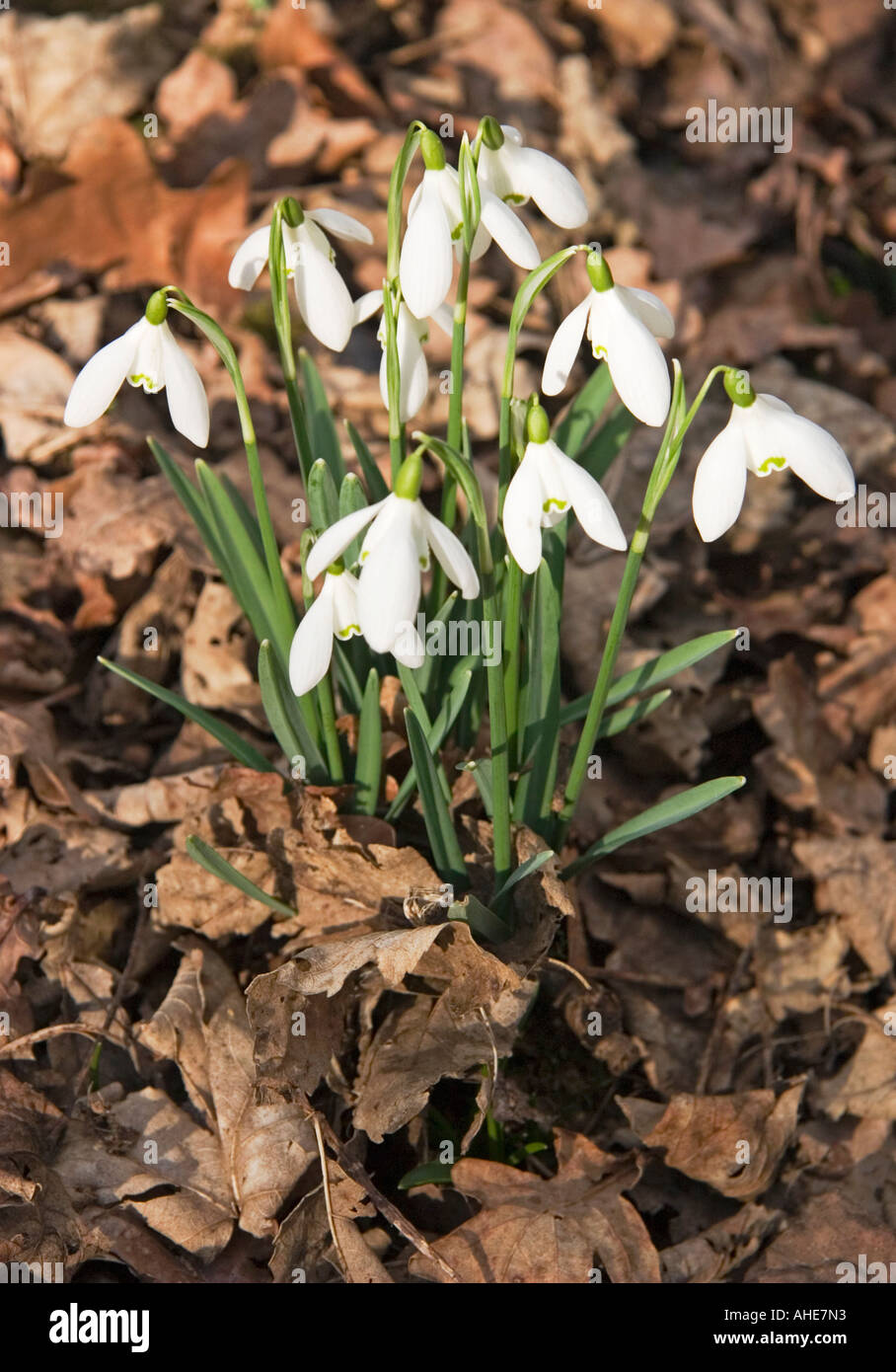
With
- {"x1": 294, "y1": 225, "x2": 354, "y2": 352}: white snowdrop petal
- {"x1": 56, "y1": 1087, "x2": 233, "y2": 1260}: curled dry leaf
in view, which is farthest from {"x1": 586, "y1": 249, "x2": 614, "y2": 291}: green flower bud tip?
{"x1": 56, "y1": 1087, "x2": 233, "y2": 1260}: curled dry leaf

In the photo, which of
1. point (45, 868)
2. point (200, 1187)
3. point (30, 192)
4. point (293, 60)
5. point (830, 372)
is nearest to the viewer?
point (200, 1187)

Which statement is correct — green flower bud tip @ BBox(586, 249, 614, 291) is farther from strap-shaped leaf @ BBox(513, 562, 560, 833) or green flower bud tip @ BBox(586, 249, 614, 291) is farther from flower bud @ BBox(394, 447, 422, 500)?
strap-shaped leaf @ BBox(513, 562, 560, 833)

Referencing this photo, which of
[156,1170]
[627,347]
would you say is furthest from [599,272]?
[156,1170]

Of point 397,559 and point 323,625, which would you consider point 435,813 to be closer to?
point 323,625

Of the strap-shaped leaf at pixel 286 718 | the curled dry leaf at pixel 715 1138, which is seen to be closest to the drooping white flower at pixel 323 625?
the strap-shaped leaf at pixel 286 718
